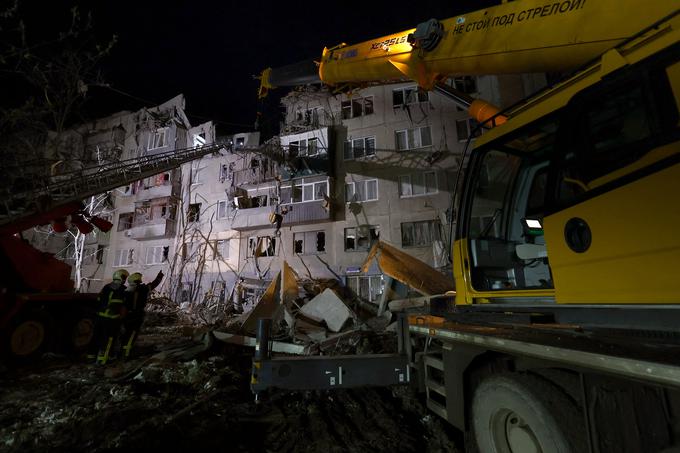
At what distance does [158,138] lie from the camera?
30297mm

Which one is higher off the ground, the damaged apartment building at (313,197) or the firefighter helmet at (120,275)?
the damaged apartment building at (313,197)

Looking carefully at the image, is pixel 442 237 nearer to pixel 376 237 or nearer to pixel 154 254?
pixel 376 237

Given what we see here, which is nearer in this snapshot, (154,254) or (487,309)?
(487,309)

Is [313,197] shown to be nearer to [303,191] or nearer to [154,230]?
[303,191]

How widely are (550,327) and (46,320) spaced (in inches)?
417

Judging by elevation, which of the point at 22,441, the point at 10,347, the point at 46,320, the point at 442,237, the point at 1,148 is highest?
the point at 1,148

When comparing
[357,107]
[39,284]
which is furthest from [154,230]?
[39,284]

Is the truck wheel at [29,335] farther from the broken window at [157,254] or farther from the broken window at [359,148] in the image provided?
the broken window at [157,254]

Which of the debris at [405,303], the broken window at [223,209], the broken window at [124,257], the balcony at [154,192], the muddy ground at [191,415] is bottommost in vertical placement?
the muddy ground at [191,415]

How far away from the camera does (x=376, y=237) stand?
21.4 m

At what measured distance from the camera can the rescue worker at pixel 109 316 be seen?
25.2 ft

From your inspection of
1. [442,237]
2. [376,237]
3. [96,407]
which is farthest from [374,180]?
[96,407]

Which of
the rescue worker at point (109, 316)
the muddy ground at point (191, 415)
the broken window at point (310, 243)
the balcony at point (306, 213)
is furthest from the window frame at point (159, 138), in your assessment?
the muddy ground at point (191, 415)

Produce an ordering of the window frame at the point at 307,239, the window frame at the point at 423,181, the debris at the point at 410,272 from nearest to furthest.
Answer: the debris at the point at 410,272 → the window frame at the point at 423,181 → the window frame at the point at 307,239
